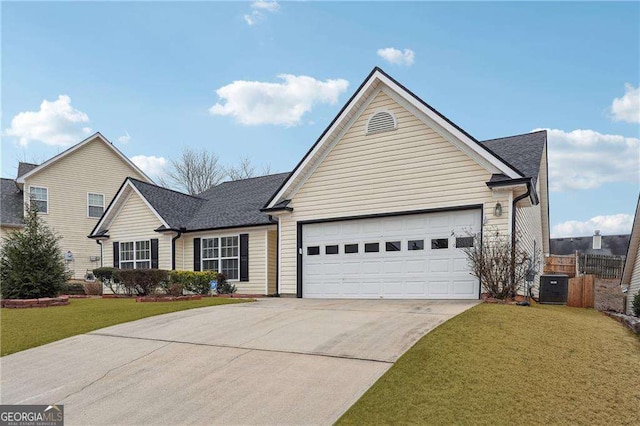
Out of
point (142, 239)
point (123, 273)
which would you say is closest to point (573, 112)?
point (123, 273)

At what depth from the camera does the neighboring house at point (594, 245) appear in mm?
35787

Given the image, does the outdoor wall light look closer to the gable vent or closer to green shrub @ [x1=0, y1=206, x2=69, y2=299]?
the gable vent

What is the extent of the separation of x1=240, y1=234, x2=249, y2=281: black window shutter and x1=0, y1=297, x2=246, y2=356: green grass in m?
4.55

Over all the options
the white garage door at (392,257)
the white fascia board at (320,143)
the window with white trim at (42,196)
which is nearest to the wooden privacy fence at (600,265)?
the white garage door at (392,257)

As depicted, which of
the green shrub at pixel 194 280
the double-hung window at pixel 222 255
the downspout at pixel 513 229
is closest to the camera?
the downspout at pixel 513 229

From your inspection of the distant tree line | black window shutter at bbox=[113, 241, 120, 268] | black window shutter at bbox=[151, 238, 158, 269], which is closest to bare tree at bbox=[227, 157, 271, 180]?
the distant tree line

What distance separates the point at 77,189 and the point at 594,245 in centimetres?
3975

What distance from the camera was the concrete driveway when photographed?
15.4ft

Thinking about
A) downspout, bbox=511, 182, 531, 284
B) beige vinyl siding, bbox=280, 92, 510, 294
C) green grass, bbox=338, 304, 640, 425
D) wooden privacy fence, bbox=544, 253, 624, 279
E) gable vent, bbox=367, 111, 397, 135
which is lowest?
wooden privacy fence, bbox=544, 253, 624, 279

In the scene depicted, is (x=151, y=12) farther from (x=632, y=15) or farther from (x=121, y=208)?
(x=632, y=15)

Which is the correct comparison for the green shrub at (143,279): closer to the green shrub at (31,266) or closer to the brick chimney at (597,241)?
the green shrub at (31,266)

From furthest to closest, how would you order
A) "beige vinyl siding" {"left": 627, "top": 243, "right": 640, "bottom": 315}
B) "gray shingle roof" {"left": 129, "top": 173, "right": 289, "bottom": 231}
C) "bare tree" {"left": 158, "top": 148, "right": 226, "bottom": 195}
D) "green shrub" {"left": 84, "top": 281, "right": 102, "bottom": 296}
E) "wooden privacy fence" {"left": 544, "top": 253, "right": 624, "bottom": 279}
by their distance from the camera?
"bare tree" {"left": 158, "top": 148, "right": 226, "bottom": 195}, "wooden privacy fence" {"left": 544, "top": 253, "right": 624, "bottom": 279}, "gray shingle roof" {"left": 129, "top": 173, "right": 289, "bottom": 231}, "green shrub" {"left": 84, "top": 281, "right": 102, "bottom": 296}, "beige vinyl siding" {"left": 627, "top": 243, "right": 640, "bottom": 315}

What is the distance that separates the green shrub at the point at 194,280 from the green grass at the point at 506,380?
11.3 m

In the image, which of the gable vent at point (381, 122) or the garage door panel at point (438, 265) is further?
the gable vent at point (381, 122)
